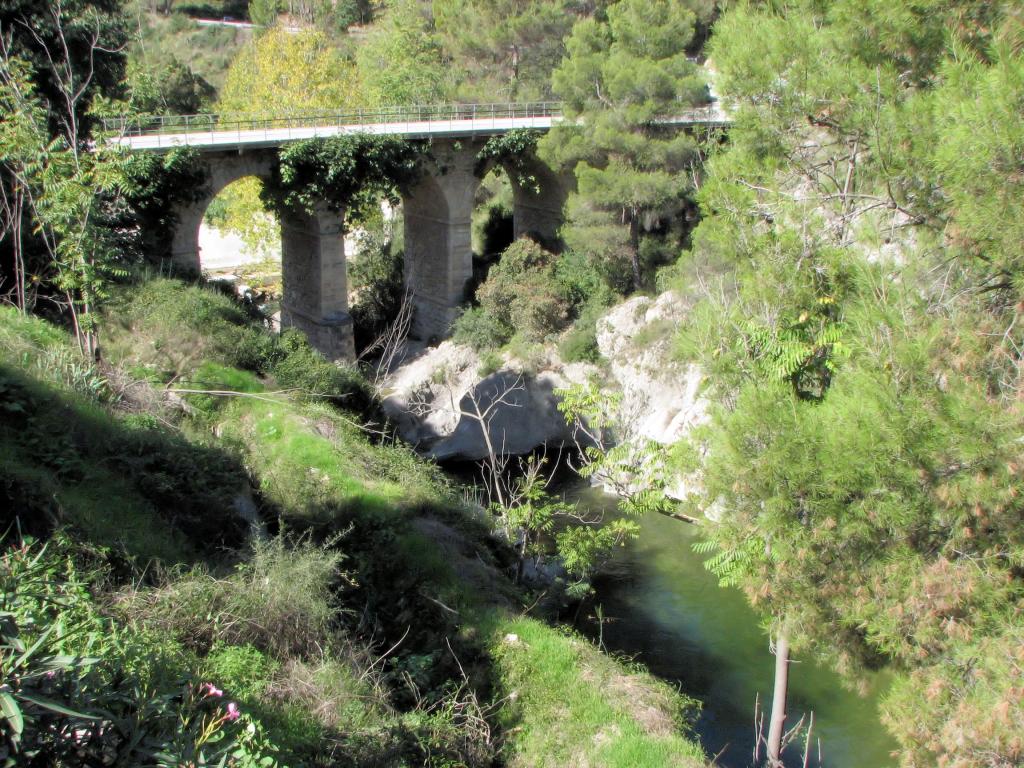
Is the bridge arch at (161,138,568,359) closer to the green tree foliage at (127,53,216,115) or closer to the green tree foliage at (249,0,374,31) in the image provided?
the green tree foliage at (127,53,216,115)

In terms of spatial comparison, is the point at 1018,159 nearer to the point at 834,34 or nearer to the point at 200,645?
the point at 834,34

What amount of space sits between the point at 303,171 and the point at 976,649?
590 inches

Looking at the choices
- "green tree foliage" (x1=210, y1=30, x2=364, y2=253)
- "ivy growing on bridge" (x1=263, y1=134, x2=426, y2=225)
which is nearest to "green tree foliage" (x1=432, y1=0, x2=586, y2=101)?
"green tree foliage" (x1=210, y1=30, x2=364, y2=253)

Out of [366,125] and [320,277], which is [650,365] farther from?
[366,125]

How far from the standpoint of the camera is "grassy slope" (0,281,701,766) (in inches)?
198

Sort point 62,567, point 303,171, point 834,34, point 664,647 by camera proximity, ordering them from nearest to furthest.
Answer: point 62,567 → point 834,34 → point 664,647 → point 303,171

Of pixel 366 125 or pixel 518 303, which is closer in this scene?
pixel 366 125

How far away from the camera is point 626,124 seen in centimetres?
1702

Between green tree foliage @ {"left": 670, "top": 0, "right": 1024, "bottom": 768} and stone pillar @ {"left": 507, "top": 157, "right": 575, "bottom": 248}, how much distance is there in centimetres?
1363

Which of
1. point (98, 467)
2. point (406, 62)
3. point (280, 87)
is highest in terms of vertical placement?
point (406, 62)

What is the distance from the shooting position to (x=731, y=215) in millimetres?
6461

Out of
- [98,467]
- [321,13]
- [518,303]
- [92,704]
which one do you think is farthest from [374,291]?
[321,13]

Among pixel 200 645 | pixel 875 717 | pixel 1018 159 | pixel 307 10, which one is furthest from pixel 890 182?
pixel 307 10

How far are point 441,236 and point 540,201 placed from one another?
265 centimetres
